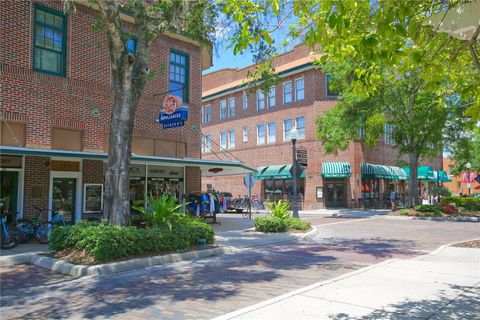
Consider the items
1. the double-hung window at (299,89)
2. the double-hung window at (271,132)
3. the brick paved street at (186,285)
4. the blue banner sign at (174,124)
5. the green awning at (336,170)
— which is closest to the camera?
the brick paved street at (186,285)

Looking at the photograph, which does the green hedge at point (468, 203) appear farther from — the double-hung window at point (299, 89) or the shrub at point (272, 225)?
the shrub at point (272, 225)

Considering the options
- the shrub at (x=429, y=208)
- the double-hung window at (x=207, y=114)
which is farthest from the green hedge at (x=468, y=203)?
the double-hung window at (x=207, y=114)

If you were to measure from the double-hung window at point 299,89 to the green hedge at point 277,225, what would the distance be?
68.2 feet

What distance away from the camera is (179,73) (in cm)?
1980

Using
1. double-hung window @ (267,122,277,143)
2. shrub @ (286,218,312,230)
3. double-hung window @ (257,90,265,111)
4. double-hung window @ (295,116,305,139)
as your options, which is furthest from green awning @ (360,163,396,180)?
shrub @ (286,218,312,230)

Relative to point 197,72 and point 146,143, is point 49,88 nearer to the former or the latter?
point 146,143

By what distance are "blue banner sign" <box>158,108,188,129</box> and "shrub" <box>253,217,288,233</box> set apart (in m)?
4.76

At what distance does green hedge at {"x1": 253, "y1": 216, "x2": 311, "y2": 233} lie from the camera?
15.9 m

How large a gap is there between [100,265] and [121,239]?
0.86 m

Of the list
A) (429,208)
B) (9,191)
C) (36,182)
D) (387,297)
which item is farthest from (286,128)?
(387,297)

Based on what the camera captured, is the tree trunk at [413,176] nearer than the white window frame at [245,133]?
Yes

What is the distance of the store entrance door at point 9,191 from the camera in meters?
13.6

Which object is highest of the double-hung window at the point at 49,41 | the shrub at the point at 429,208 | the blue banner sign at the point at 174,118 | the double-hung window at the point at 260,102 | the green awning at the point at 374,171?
the double-hung window at the point at 260,102

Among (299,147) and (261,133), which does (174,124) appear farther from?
(261,133)
